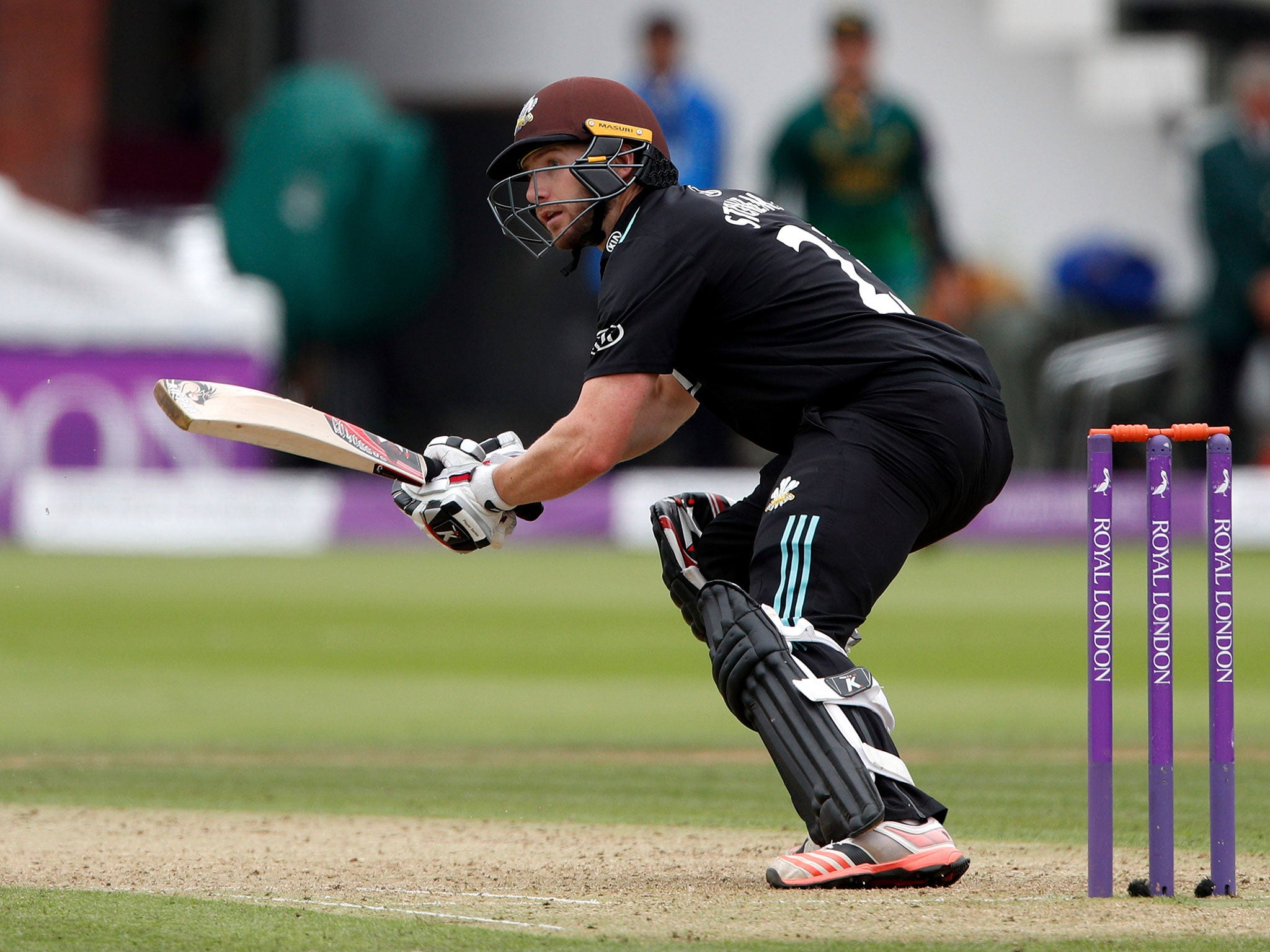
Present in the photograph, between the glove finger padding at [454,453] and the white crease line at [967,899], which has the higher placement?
the glove finger padding at [454,453]

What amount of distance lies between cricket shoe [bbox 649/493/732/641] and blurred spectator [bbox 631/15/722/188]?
28.3ft

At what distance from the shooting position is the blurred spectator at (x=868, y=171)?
1284 cm

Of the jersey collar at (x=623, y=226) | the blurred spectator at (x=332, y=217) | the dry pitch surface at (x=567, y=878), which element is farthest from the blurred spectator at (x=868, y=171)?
the jersey collar at (x=623, y=226)

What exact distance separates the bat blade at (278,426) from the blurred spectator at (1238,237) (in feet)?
34.2

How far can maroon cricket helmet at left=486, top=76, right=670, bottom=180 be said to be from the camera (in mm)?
4668

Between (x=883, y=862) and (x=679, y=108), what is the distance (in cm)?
964

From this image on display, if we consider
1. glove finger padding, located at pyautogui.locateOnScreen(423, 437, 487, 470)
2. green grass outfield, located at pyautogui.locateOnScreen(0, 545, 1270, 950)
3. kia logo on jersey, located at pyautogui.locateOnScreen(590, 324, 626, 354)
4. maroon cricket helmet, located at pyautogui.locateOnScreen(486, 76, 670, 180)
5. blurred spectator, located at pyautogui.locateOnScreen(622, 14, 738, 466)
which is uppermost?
blurred spectator, located at pyautogui.locateOnScreen(622, 14, 738, 466)

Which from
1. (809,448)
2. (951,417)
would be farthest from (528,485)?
(951,417)

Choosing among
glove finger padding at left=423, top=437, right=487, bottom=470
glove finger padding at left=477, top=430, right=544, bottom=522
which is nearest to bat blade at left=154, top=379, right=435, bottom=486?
glove finger padding at left=423, top=437, right=487, bottom=470

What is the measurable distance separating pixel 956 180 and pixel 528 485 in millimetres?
17161

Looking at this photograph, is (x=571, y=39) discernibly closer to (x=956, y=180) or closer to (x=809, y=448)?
(x=956, y=180)

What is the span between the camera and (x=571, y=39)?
68.9ft

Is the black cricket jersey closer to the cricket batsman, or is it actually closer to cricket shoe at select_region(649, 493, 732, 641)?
the cricket batsman

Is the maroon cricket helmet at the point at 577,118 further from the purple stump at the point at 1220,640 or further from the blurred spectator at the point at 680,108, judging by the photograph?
the blurred spectator at the point at 680,108
